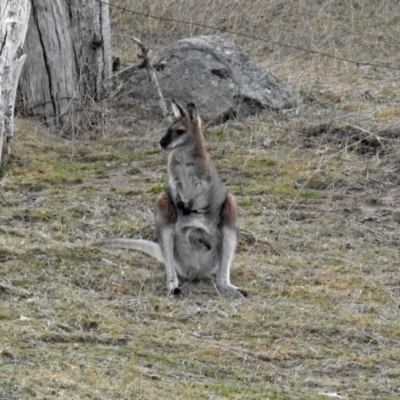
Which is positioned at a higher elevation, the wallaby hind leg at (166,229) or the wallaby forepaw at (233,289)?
the wallaby hind leg at (166,229)

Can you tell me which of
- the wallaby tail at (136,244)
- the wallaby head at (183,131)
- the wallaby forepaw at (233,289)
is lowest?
Result: the wallaby forepaw at (233,289)

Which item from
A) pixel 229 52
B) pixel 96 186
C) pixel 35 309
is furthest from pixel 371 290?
pixel 229 52

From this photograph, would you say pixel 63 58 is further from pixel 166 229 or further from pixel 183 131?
pixel 166 229

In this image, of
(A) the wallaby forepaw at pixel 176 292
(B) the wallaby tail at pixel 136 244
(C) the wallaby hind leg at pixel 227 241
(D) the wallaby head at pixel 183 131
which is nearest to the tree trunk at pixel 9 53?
(D) the wallaby head at pixel 183 131

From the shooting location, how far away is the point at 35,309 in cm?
782

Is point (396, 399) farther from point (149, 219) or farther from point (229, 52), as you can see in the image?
point (229, 52)

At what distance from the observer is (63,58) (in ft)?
43.9

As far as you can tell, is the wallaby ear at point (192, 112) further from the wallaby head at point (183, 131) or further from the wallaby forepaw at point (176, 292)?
the wallaby forepaw at point (176, 292)

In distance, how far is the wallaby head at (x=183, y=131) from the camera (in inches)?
376

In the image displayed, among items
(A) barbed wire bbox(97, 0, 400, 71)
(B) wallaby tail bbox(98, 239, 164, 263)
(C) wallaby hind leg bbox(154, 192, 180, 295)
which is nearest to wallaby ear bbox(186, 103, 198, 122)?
(C) wallaby hind leg bbox(154, 192, 180, 295)

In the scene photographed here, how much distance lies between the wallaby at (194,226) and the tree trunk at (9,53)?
7.52ft

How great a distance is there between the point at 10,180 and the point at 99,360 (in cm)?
478

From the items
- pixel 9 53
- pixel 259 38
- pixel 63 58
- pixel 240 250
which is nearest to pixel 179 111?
pixel 240 250

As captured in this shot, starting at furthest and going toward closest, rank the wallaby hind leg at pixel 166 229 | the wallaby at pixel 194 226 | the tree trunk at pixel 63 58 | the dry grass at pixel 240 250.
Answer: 1. the tree trunk at pixel 63 58
2. the wallaby at pixel 194 226
3. the wallaby hind leg at pixel 166 229
4. the dry grass at pixel 240 250
